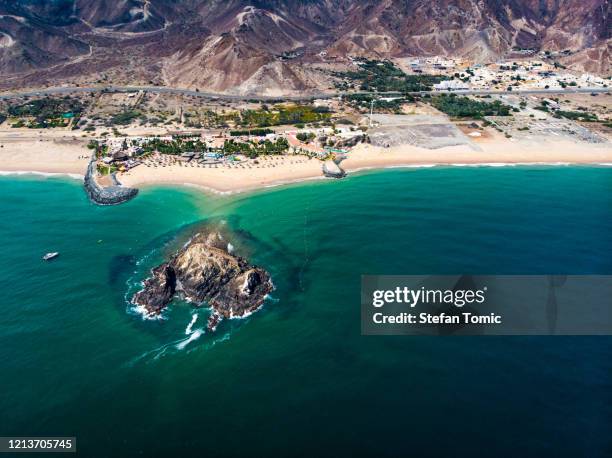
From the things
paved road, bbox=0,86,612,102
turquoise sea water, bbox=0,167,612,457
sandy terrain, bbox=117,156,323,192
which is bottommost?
turquoise sea water, bbox=0,167,612,457

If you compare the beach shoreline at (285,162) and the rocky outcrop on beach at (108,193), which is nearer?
the rocky outcrop on beach at (108,193)

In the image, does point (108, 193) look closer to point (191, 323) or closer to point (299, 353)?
point (191, 323)

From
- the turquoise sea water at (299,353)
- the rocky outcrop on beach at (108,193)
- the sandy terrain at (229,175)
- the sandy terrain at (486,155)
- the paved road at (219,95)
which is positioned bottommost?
the turquoise sea water at (299,353)

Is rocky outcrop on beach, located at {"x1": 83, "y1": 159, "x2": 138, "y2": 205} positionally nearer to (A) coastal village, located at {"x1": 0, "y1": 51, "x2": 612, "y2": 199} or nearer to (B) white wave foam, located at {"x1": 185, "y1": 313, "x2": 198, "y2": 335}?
(A) coastal village, located at {"x1": 0, "y1": 51, "x2": 612, "y2": 199}

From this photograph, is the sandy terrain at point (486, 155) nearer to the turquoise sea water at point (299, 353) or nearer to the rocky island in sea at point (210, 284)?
the turquoise sea water at point (299, 353)

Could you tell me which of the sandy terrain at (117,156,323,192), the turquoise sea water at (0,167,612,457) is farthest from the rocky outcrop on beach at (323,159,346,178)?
the turquoise sea water at (0,167,612,457)

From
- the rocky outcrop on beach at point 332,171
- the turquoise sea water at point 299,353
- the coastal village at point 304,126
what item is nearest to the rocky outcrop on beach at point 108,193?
the coastal village at point 304,126

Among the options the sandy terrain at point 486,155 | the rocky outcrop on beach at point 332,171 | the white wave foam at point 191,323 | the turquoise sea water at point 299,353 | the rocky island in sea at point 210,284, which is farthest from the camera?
the sandy terrain at point 486,155

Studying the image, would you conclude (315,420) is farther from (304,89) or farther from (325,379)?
(304,89)

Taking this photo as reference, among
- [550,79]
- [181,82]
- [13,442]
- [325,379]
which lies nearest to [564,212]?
[325,379]
